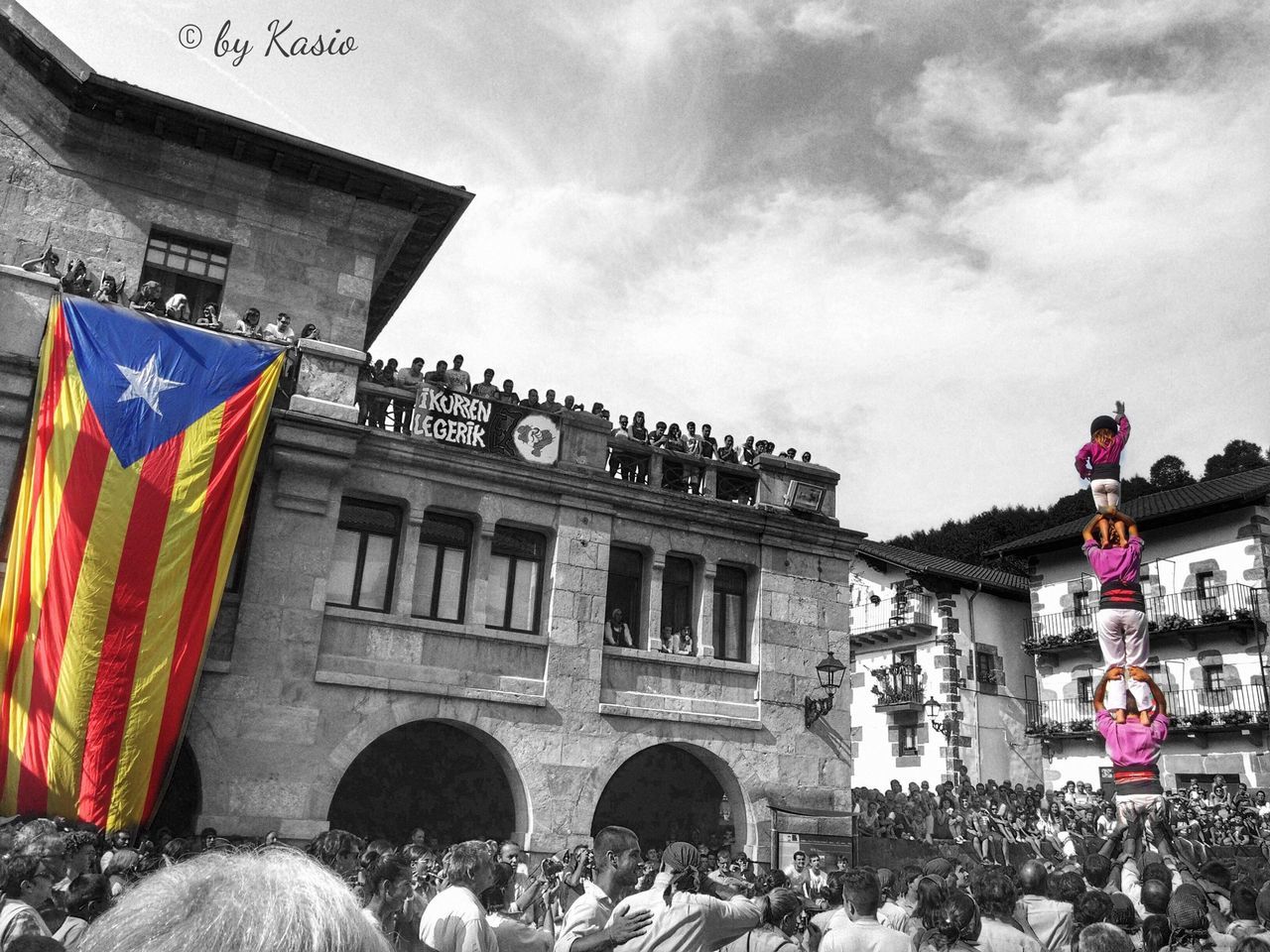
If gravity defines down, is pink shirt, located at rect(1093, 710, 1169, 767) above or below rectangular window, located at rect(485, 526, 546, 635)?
below

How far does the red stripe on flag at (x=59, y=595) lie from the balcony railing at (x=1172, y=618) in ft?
91.4

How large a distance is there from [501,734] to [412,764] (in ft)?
6.38

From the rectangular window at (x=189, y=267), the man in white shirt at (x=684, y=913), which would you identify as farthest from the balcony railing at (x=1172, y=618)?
the man in white shirt at (x=684, y=913)

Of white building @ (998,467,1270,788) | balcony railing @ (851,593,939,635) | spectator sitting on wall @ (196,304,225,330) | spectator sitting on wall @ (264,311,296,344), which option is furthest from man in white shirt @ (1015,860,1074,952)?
balcony railing @ (851,593,939,635)

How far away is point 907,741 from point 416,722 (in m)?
26.1

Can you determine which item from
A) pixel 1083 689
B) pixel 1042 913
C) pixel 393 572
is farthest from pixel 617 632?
pixel 1083 689

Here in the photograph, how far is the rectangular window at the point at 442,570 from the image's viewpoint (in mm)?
16625

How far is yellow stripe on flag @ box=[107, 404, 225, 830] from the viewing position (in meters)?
12.9

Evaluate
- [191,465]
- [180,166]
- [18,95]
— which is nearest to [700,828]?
[191,465]

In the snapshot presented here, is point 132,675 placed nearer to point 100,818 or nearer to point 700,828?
point 100,818

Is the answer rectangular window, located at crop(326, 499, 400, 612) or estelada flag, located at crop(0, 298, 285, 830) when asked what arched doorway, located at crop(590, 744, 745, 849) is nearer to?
rectangular window, located at crop(326, 499, 400, 612)

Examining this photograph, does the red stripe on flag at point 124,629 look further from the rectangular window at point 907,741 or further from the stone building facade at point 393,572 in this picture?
the rectangular window at point 907,741

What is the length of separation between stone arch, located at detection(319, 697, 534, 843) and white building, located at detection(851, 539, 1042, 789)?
942 inches

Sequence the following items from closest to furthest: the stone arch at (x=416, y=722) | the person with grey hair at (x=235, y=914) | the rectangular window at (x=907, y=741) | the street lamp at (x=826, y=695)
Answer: the person with grey hair at (x=235, y=914) → the stone arch at (x=416, y=722) → the street lamp at (x=826, y=695) → the rectangular window at (x=907, y=741)
